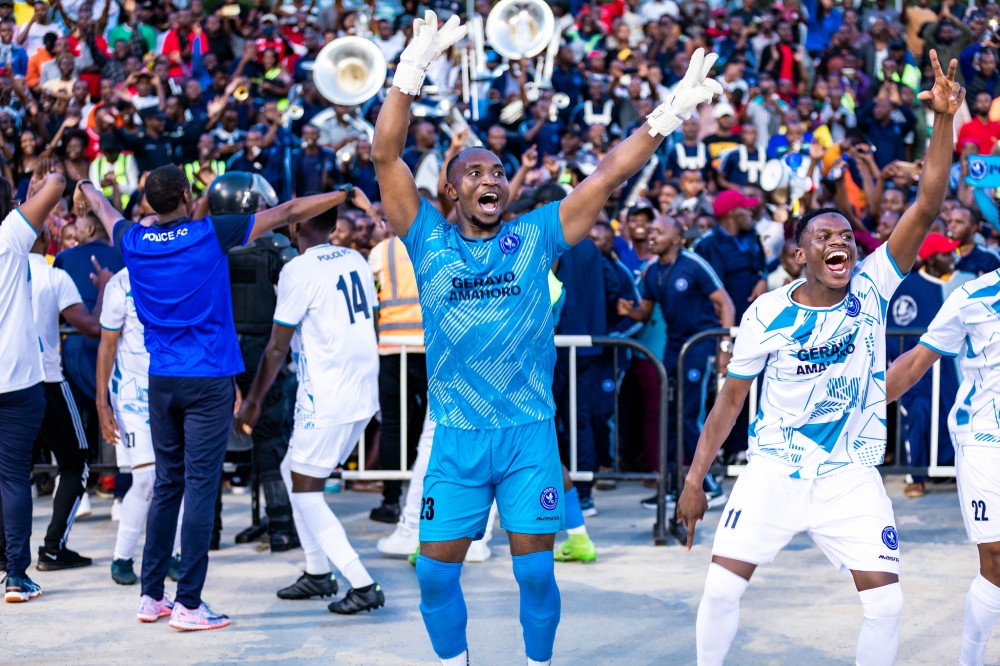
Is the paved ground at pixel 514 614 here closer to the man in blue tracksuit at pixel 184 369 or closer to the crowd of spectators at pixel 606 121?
the man in blue tracksuit at pixel 184 369

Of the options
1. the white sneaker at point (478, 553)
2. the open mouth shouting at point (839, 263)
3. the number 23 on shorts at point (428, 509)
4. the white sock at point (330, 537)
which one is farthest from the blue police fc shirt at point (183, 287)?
the open mouth shouting at point (839, 263)

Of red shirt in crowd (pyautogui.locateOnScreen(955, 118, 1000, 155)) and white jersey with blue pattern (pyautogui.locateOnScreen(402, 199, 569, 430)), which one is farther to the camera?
red shirt in crowd (pyautogui.locateOnScreen(955, 118, 1000, 155))

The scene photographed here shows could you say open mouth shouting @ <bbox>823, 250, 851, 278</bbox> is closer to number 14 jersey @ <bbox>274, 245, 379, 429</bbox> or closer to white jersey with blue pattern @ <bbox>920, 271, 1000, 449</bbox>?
white jersey with blue pattern @ <bbox>920, 271, 1000, 449</bbox>

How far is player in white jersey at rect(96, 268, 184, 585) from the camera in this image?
22.5 ft

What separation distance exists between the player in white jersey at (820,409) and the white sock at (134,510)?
11.9ft

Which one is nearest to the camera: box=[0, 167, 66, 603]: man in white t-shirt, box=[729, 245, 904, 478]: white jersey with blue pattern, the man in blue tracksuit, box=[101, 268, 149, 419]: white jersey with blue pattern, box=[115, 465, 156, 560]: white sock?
box=[729, 245, 904, 478]: white jersey with blue pattern

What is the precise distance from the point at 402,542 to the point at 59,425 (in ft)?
7.42

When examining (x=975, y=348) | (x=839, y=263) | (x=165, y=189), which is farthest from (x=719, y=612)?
(x=165, y=189)

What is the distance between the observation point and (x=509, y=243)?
4.61 metres

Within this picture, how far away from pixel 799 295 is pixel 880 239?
6.13m

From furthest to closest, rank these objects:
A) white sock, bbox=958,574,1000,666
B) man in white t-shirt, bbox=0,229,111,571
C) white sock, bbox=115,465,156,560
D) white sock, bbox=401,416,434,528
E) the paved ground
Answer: white sock, bbox=401,416,434,528 → man in white t-shirt, bbox=0,229,111,571 → white sock, bbox=115,465,156,560 → the paved ground → white sock, bbox=958,574,1000,666

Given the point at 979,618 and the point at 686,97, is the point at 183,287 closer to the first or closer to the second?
the point at 686,97

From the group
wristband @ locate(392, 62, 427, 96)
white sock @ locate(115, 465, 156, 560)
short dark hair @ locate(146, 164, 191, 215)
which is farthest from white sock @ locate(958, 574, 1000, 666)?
white sock @ locate(115, 465, 156, 560)

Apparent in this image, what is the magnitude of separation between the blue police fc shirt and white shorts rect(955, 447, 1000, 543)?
3.60 meters
